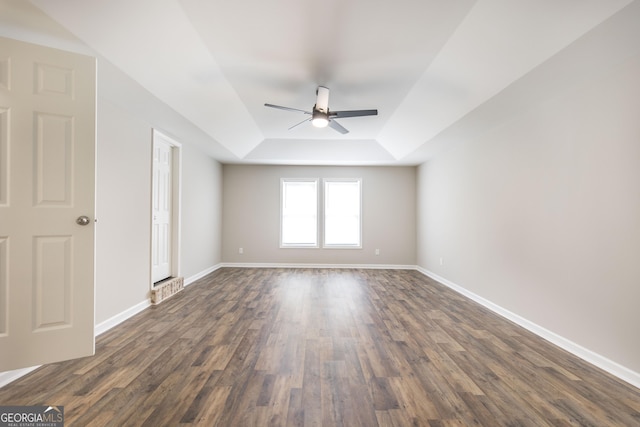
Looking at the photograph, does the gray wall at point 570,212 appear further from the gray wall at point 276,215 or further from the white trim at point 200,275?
the white trim at point 200,275

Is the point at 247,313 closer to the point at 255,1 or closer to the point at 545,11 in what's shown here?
the point at 255,1

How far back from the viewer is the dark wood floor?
1.74 metres

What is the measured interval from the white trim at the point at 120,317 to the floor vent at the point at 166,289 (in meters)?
0.10

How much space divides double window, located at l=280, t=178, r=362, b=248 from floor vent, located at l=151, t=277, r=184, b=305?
2863mm

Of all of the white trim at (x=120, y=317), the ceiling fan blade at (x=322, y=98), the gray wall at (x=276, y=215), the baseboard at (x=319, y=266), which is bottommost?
the baseboard at (x=319, y=266)

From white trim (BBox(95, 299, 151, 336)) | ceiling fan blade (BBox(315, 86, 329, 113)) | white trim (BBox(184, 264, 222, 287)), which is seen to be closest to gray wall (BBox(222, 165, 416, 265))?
white trim (BBox(184, 264, 222, 287))

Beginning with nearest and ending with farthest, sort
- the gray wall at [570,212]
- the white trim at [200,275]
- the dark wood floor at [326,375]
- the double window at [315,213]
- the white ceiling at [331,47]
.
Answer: the dark wood floor at [326,375] → the white ceiling at [331,47] → the gray wall at [570,212] → the white trim at [200,275] → the double window at [315,213]

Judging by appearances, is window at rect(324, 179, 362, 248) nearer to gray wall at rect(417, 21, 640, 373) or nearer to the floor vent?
gray wall at rect(417, 21, 640, 373)

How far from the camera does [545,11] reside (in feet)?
6.45

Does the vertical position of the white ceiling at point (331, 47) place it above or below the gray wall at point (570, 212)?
above

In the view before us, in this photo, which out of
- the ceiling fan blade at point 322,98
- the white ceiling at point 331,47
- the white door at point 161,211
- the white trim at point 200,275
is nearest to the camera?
the white ceiling at point 331,47

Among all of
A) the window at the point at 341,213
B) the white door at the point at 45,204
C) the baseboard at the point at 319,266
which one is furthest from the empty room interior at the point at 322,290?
the window at the point at 341,213

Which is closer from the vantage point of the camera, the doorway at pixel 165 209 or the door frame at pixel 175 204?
the doorway at pixel 165 209

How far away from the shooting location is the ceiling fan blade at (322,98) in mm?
3410
